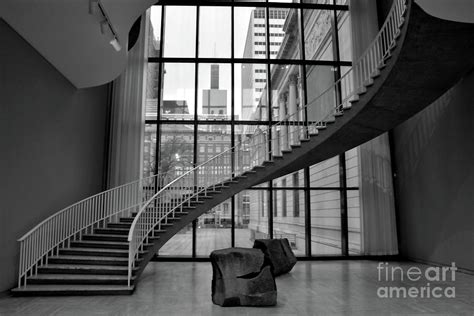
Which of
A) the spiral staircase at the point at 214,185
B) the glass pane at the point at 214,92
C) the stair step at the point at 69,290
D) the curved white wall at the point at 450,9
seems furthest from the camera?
the glass pane at the point at 214,92

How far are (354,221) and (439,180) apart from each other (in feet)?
8.20

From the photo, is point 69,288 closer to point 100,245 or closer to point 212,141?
point 100,245

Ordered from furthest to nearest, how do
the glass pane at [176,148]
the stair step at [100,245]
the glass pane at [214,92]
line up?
1. the glass pane at [214,92]
2. the glass pane at [176,148]
3. the stair step at [100,245]

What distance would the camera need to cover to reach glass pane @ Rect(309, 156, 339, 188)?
34.2 feet

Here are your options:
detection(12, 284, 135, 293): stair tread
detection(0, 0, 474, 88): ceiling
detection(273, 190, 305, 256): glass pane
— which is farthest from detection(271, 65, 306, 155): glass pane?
detection(12, 284, 135, 293): stair tread

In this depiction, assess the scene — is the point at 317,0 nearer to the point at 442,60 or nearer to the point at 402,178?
the point at 402,178

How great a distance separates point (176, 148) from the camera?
10336 millimetres

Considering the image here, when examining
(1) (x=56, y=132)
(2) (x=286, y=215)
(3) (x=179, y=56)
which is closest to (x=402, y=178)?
(2) (x=286, y=215)

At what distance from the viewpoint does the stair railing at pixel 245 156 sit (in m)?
6.75

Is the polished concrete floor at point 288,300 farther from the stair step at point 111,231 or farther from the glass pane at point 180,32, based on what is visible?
the glass pane at point 180,32

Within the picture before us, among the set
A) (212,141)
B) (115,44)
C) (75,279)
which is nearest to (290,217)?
(212,141)

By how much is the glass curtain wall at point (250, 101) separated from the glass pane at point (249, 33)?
0.03 m

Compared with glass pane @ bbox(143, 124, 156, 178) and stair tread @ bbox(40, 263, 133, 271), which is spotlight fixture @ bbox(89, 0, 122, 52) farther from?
glass pane @ bbox(143, 124, 156, 178)

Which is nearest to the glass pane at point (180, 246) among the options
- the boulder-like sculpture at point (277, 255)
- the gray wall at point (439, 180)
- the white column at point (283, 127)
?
the boulder-like sculpture at point (277, 255)
